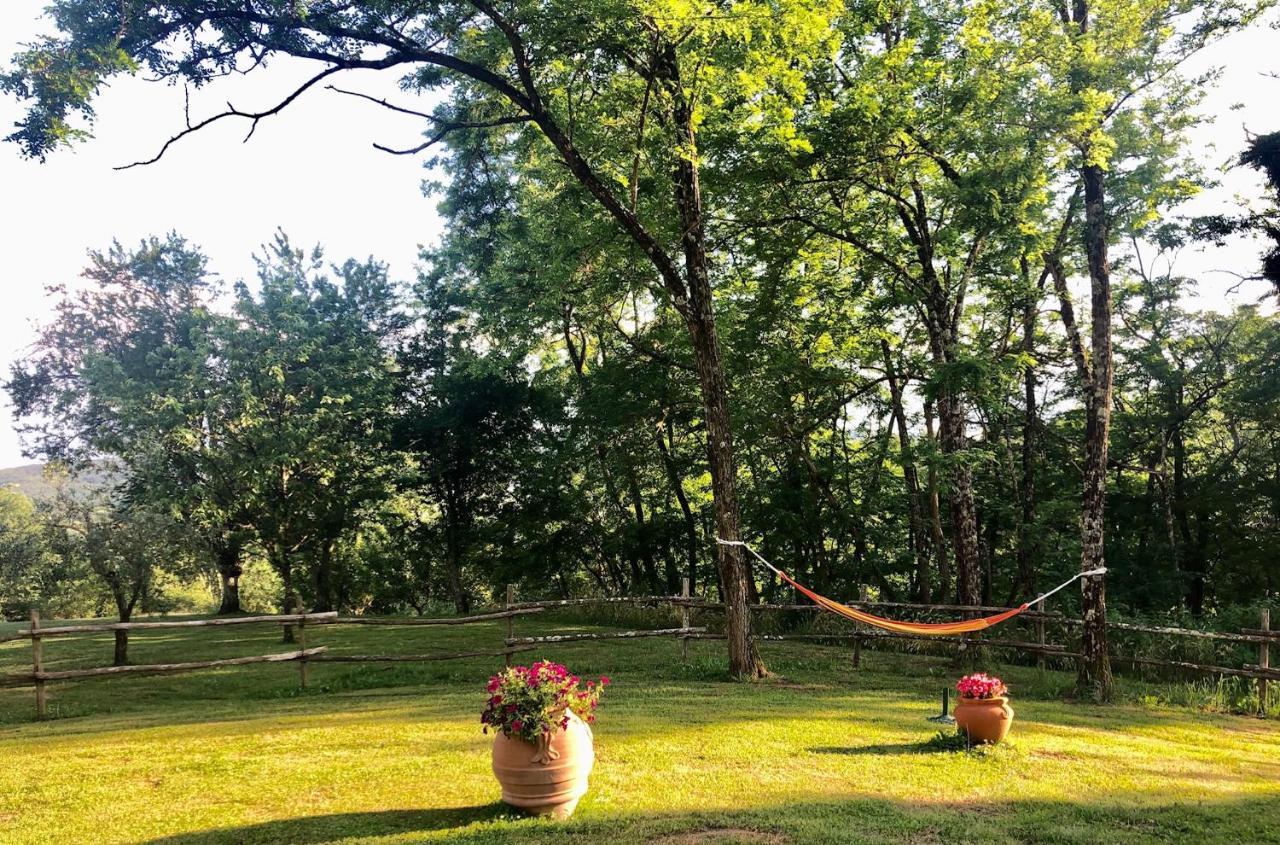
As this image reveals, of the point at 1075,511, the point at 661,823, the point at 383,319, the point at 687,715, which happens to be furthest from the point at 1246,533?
the point at 383,319

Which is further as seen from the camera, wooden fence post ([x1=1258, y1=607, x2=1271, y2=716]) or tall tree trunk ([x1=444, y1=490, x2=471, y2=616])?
tall tree trunk ([x1=444, y1=490, x2=471, y2=616])

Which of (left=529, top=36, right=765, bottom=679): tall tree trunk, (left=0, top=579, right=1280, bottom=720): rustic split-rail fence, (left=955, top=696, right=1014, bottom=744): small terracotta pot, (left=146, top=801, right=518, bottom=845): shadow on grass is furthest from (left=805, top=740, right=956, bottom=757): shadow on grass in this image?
(left=0, top=579, right=1280, bottom=720): rustic split-rail fence

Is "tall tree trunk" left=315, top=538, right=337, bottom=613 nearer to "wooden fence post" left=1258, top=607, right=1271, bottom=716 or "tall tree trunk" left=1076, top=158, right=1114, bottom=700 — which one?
"tall tree trunk" left=1076, top=158, right=1114, bottom=700

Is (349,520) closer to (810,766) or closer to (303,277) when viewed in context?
(303,277)

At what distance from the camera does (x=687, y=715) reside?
26.0 feet

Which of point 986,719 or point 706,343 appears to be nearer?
point 986,719

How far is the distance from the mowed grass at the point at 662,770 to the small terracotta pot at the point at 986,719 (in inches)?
6.1

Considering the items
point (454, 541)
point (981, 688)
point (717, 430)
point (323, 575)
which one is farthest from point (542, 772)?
point (323, 575)

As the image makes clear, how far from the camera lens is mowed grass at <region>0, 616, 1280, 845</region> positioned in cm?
461

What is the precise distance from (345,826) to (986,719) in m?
5.05

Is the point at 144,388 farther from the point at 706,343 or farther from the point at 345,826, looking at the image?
the point at 345,826

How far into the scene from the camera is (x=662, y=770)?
5.82 metres

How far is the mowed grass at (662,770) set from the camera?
4605 millimetres

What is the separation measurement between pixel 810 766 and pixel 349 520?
19660mm
